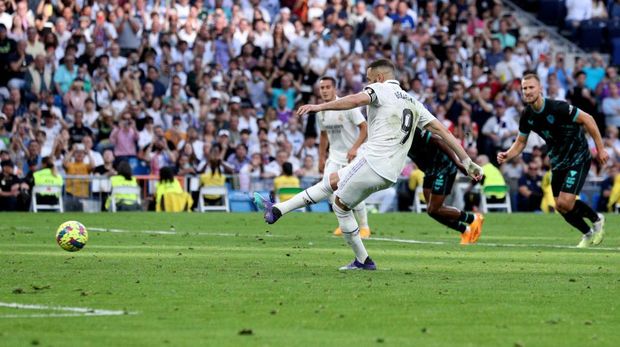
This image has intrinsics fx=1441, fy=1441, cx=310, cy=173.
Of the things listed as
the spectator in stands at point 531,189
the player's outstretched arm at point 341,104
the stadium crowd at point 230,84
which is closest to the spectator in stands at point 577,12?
the stadium crowd at point 230,84

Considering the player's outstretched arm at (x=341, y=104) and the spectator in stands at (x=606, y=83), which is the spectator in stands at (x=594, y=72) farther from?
the player's outstretched arm at (x=341, y=104)

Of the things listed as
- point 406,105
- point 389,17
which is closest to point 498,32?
point 389,17

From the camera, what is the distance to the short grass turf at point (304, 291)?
9703 millimetres

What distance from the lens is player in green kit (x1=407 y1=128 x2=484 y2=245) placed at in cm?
2030

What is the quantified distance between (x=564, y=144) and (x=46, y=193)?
15.0 metres

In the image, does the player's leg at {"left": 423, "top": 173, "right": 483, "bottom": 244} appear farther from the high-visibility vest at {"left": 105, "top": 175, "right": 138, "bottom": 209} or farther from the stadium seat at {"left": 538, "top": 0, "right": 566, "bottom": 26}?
the stadium seat at {"left": 538, "top": 0, "right": 566, "bottom": 26}

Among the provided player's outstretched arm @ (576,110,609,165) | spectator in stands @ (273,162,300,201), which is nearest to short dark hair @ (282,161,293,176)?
spectator in stands @ (273,162,300,201)

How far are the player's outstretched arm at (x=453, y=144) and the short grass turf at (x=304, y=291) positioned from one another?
3.43 feet

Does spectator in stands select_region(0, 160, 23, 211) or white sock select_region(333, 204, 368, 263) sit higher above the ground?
white sock select_region(333, 204, 368, 263)

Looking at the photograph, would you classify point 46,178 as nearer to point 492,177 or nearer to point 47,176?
point 47,176

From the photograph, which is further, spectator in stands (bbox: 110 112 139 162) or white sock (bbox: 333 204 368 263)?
spectator in stands (bbox: 110 112 139 162)

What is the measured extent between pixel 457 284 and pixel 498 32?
27048 millimetres

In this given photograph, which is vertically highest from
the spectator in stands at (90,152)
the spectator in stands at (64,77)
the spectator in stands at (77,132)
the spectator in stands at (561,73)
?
the spectator in stands at (561,73)

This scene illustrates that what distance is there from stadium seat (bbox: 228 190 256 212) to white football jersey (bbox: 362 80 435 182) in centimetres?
1868
